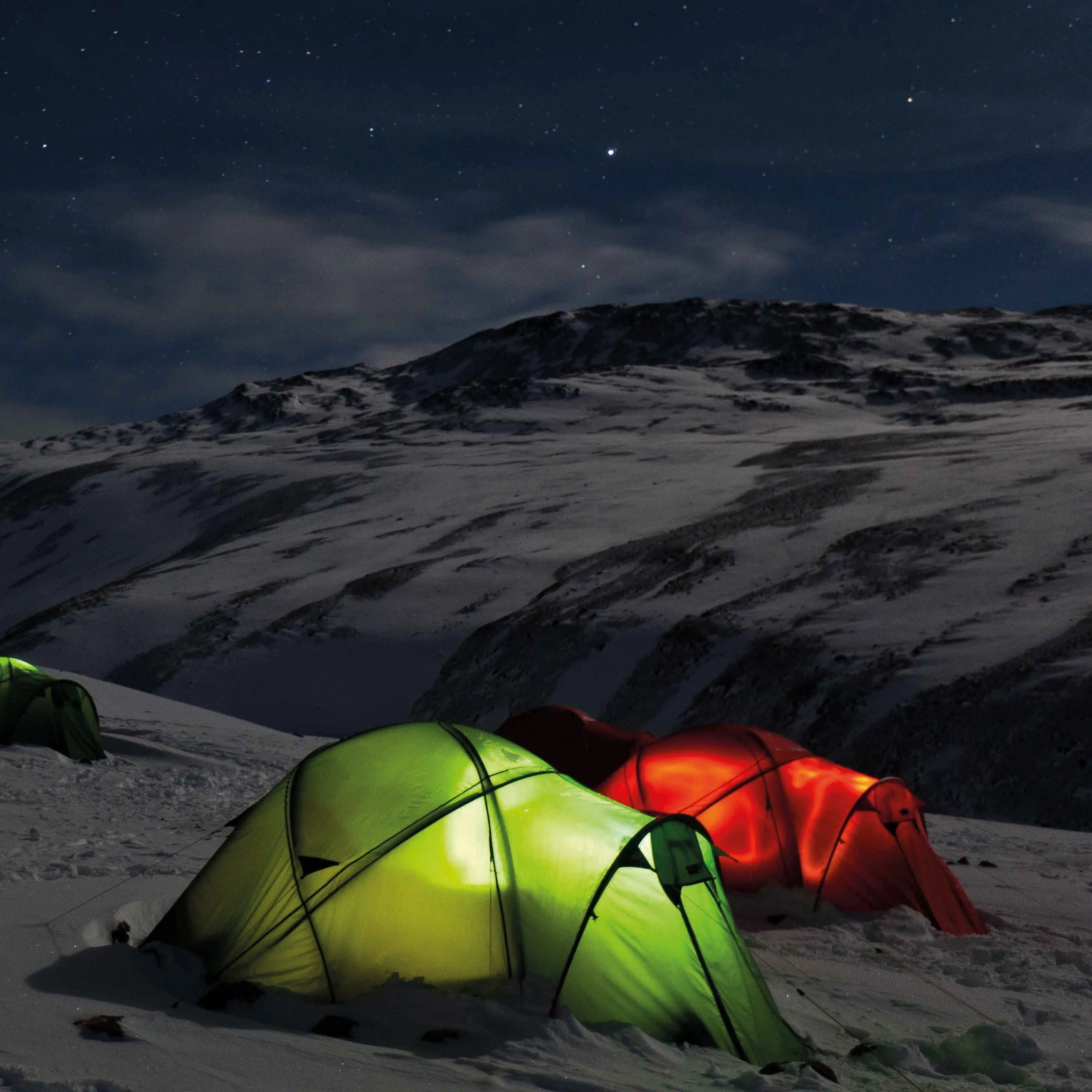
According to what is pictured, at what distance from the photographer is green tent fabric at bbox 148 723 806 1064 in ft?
21.8

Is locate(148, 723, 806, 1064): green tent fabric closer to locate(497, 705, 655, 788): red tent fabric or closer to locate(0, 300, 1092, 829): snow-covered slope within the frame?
locate(497, 705, 655, 788): red tent fabric

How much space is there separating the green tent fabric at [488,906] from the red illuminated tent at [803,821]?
3554mm

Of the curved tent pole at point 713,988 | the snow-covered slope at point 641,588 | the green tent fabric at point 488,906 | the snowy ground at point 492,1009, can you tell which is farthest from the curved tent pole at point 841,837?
the snow-covered slope at point 641,588

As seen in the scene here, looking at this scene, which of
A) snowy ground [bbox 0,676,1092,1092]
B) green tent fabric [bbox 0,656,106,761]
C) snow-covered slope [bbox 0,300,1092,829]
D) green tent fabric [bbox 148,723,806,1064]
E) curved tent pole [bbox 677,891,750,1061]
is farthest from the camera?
snow-covered slope [bbox 0,300,1092,829]

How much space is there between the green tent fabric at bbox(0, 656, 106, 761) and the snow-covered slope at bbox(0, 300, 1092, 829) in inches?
590

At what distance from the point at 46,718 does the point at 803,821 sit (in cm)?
1366

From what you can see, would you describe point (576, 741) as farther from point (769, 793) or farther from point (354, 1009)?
point (354, 1009)

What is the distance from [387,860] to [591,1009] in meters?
1.64

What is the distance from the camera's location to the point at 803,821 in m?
11.1

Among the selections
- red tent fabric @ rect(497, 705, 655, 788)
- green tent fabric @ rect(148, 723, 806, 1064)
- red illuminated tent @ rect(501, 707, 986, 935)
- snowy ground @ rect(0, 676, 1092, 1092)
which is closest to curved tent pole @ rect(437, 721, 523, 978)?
green tent fabric @ rect(148, 723, 806, 1064)

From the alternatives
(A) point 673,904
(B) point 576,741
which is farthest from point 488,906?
(B) point 576,741

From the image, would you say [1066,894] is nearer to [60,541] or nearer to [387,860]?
[387,860]

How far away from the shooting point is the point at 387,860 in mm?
7031

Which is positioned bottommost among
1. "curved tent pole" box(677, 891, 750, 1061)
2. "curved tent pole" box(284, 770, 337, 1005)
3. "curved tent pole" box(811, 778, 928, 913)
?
"curved tent pole" box(811, 778, 928, 913)
